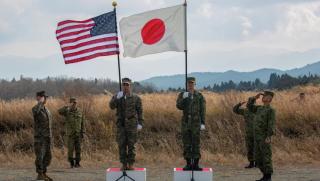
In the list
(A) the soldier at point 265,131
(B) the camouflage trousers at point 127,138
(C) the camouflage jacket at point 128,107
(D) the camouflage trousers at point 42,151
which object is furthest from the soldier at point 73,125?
(A) the soldier at point 265,131

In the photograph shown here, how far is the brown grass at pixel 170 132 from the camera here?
19.9 m

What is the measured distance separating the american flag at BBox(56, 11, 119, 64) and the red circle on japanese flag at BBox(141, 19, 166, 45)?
0.70 m

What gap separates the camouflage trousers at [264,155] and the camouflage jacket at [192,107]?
4.31 ft

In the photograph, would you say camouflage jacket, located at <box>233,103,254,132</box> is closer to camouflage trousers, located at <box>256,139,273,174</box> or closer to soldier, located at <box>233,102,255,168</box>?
soldier, located at <box>233,102,255,168</box>

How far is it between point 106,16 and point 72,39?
3.15 ft

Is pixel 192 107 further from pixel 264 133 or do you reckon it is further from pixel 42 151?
pixel 42 151

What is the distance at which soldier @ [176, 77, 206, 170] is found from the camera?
12883mm

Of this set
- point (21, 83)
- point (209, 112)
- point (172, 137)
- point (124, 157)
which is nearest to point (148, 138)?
point (172, 137)

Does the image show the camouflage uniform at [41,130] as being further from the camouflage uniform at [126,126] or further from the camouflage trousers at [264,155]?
the camouflage trousers at [264,155]

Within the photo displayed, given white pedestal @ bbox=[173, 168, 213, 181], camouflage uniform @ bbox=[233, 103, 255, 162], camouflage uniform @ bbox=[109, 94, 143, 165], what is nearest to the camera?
white pedestal @ bbox=[173, 168, 213, 181]

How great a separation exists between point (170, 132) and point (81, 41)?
9747 mm

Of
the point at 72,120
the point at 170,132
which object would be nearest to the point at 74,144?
the point at 72,120

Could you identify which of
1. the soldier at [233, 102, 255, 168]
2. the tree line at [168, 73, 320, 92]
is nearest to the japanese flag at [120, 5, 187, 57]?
the soldier at [233, 102, 255, 168]

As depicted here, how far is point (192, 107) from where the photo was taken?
12977 millimetres
